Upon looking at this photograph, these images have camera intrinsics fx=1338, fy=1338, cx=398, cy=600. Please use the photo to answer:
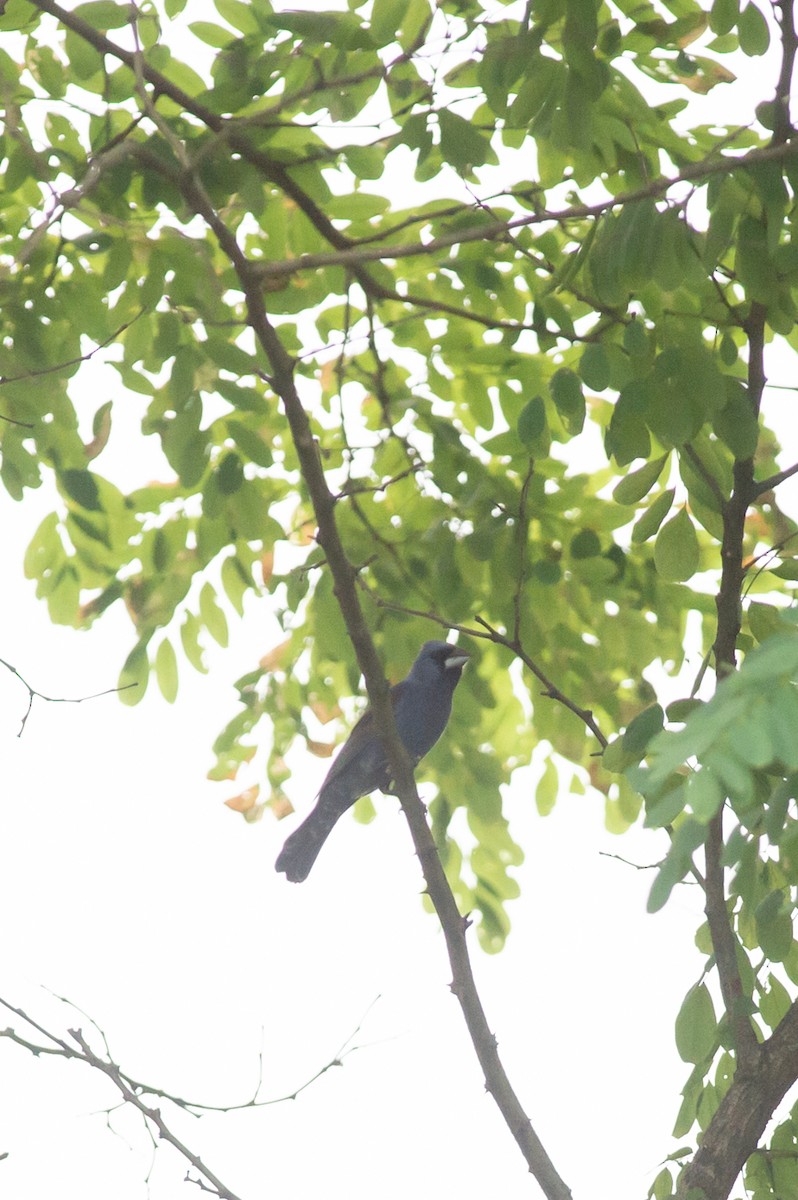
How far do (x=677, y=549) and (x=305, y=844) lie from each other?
287 centimetres

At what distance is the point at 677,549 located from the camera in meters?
3.89

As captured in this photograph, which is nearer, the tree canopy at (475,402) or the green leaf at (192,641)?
the tree canopy at (475,402)

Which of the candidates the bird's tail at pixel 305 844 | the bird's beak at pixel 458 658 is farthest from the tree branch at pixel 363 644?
the bird's tail at pixel 305 844

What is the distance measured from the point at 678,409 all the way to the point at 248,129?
168 cm

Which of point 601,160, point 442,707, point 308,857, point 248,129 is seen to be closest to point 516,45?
point 601,160

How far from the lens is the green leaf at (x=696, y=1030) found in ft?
11.3

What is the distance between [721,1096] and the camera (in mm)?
3699

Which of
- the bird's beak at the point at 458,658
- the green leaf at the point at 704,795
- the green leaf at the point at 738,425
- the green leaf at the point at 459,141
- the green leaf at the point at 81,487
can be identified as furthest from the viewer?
the bird's beak at the point at 458,658

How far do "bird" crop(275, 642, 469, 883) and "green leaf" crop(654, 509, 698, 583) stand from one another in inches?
80.6

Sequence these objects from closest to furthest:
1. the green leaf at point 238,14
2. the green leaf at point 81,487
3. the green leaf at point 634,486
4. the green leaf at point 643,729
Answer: the green leaf at point 643,729
the green leaf at point 634,486
the green leaf at point 238,14
the green leaf at point 81,487

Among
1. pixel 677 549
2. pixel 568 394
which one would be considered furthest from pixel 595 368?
pixel 677 549

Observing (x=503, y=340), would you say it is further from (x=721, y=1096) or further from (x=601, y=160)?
(x=721, y=1096)

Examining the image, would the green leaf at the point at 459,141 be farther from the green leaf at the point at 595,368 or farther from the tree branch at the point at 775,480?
the tree branch at the point at 775,480

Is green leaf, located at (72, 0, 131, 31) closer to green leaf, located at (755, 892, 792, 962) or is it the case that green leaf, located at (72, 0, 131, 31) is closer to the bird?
the bird
